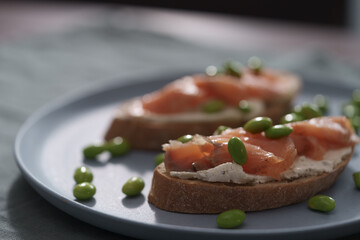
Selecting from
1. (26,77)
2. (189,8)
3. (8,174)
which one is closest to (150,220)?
(8,174)

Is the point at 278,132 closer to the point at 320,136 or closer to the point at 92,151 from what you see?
the point at 320,136

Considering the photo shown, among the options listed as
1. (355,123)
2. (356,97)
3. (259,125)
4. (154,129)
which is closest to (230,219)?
(259,125)

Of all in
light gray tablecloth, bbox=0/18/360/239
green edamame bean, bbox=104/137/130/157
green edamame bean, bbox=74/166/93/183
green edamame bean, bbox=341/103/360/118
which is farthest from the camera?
light gray tablecloth, bbox=0/18/360/239

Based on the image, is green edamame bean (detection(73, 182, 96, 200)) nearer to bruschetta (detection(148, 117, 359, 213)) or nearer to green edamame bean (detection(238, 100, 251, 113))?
bruschetta (detection(148, 117, 359, 213))

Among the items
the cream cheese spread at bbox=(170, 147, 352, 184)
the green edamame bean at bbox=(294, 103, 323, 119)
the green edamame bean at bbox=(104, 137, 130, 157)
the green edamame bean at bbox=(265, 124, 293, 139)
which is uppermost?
the green edamame bean at bbox=(265, 124, 293, 139)

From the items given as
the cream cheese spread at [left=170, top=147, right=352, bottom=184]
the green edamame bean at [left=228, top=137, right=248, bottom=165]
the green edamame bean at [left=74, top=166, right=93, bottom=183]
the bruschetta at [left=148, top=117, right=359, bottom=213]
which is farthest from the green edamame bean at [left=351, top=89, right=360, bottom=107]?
the green edamame bean at [left=74, top=166, right=93, bottom=183]

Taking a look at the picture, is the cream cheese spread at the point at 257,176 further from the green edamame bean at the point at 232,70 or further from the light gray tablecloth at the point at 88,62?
the light gray tablecloth at the point at 88,62
